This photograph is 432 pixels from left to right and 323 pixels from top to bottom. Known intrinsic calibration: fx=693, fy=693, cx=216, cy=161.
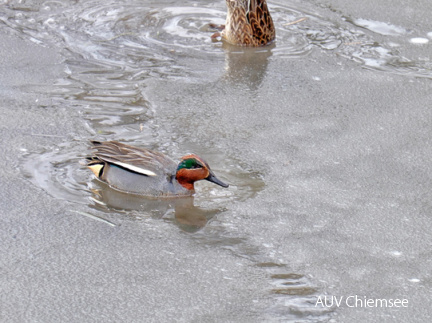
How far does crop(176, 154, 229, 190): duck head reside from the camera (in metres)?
5.17

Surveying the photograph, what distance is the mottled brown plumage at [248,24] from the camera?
317 inches

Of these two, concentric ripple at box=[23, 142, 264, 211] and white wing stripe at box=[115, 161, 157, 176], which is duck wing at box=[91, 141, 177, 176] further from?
concentric ripple at box=[23, 142, 264, 211]

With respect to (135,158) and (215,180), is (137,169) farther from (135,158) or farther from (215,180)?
(215,180)

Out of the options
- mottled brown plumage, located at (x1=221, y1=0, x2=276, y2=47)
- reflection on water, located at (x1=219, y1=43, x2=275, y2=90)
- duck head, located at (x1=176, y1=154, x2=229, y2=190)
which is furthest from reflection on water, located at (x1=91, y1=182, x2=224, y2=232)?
mottled brown plumage, located at (x1=221, y1=0, x2=276, y2=47)

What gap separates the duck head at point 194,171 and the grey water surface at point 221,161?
0.56 ft

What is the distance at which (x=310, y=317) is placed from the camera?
3.91 meters

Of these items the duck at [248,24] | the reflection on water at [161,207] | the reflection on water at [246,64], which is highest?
the duck at [248,24]

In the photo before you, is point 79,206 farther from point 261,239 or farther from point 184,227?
point 261,239

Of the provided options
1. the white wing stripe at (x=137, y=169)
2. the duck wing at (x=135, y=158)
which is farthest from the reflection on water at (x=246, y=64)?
the white wing stripe at (x=137, y=169)

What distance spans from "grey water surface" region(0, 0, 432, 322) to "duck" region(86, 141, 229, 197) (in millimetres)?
92

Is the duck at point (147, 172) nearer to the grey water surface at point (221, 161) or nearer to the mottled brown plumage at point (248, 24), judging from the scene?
the grey water surface at point (221, 161)

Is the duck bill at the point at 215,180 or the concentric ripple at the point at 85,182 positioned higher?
the duck bill at the point at 215,180

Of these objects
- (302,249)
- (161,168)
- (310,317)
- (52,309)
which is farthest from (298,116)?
(52,309)

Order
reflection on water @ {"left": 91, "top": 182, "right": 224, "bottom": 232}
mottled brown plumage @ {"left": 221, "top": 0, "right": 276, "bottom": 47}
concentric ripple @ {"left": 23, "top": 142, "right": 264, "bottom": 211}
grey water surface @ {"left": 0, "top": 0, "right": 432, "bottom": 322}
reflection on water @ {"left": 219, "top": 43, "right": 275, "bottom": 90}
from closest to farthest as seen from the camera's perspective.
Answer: grey water surface @ {"left": 0, "top": 0, "right": 432, "bottom": 322} → reflection on water @ {"left": 91, "top": 182, "right": 224, "bottom": 232} → concentric ripple @ {"left": 23, "top": 142, "right": 264, "bottom": 211} → reflection on water @ {"left": 219, "top": 43, "right": 275, "bottom": 90} → mottled brown plumage @ {"left": 221, "top": 0, "right": 276, "bottom": 47}
